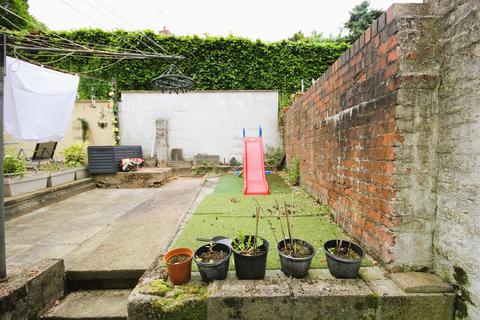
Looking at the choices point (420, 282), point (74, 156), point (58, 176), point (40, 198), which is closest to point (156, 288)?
point (420, 282)

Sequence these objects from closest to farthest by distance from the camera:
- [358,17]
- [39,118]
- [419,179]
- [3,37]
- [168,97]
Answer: [419,179]
[3,37]
[39,118]
[168,97]
[358,17]

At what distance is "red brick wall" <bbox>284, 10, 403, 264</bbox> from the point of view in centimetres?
165

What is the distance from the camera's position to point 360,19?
1350cm

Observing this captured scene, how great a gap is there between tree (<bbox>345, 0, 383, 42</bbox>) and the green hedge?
613cm

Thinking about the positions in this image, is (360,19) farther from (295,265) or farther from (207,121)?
(295,265)

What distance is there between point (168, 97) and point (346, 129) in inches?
279

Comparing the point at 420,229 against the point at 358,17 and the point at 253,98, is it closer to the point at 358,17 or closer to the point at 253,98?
the point at 253,98

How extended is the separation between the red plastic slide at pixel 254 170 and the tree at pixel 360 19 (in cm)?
1151

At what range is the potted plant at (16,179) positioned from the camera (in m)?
3.84

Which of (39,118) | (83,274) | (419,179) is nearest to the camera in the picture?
(419,179)

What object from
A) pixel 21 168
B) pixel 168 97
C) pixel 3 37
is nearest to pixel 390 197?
pixel 3 37

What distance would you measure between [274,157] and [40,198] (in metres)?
6.34

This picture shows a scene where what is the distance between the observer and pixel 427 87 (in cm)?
154

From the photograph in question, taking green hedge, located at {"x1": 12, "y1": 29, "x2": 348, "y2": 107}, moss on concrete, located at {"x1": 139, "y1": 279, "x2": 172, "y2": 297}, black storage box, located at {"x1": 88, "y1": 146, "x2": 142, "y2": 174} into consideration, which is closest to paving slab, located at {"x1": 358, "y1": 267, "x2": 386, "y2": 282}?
moss on concrete, located at {"x1": 139, "y1": 279, "x2": 172, "y2": 297}
